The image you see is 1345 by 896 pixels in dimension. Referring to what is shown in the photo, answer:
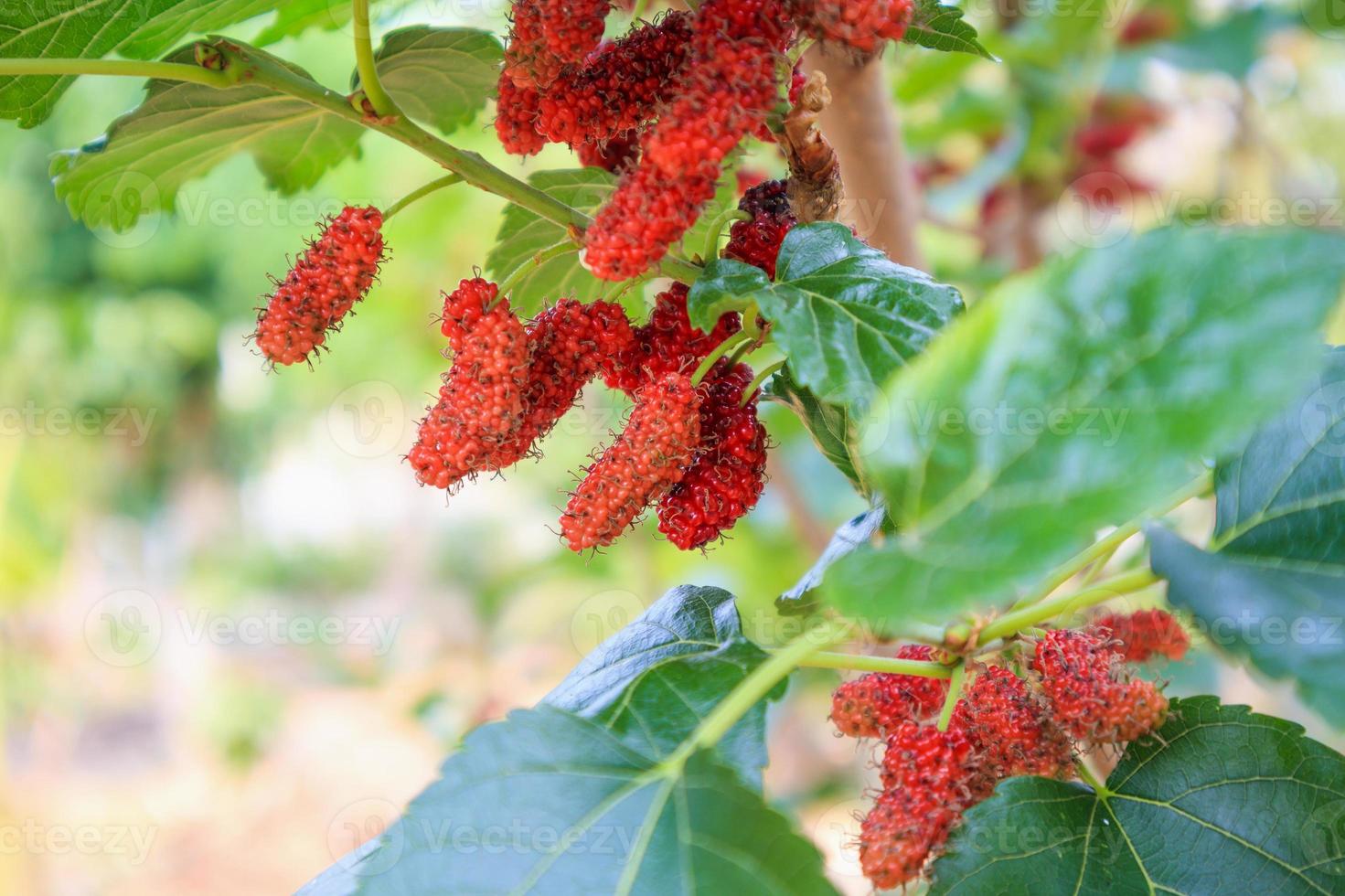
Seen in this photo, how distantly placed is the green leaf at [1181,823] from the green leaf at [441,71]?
48 centimetres

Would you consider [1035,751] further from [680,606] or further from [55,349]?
[55,349]

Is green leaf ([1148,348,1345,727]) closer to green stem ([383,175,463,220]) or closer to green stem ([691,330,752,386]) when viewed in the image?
green stem ([691,330,752,386])

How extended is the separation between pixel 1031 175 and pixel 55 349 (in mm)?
6859

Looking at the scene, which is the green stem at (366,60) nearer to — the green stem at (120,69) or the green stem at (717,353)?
the green stem at (120,69)

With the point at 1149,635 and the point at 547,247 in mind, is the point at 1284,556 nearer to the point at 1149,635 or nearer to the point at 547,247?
the point at 1149,635

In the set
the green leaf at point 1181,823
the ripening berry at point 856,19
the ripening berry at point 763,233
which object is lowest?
the green leaf at point 1181,823

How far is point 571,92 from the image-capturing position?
527mm

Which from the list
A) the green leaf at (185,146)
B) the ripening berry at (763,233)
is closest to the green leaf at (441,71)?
the green leaf at (185,146)

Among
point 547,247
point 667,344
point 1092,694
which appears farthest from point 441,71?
point 1092,694

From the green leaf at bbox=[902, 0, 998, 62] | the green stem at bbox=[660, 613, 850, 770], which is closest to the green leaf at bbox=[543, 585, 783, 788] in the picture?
the green stem at bbox=[660, 613, 850, 770]

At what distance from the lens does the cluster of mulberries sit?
1.62ft

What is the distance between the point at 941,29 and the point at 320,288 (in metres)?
0.35

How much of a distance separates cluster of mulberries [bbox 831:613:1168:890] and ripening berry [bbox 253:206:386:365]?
0.36 meters

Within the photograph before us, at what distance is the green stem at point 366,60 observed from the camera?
52 cm
